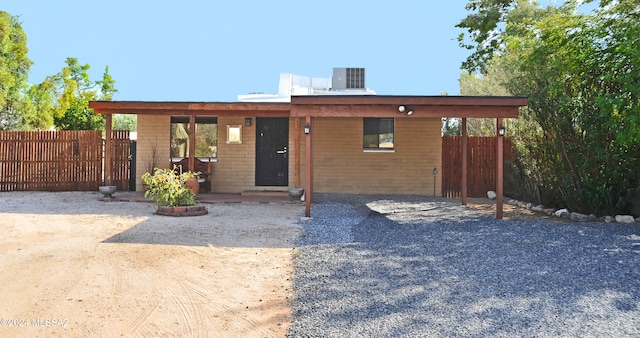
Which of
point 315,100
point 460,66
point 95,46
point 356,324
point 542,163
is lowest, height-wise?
point 356,324

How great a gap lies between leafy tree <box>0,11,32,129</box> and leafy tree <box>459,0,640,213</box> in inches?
767

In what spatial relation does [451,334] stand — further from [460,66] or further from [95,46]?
[95,46]

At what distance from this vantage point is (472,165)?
12.6 metres

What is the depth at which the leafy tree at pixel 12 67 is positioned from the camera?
18.9 m

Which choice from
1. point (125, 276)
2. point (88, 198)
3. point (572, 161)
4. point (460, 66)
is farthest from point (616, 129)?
point (460, 66)

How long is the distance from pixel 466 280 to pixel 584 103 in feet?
19.6

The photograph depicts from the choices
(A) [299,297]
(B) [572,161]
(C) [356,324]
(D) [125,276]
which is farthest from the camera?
(B) [572,161]

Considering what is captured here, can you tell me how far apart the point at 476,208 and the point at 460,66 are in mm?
12886

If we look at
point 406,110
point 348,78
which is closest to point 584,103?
point 406,110

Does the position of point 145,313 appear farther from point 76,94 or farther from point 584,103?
point 76,94

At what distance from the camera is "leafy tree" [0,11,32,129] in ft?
61.9

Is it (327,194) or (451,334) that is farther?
(327,194)

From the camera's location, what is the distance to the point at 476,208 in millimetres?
9969

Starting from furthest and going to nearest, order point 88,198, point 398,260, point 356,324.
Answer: point 88,198 → point 398,260 → point 356,324
